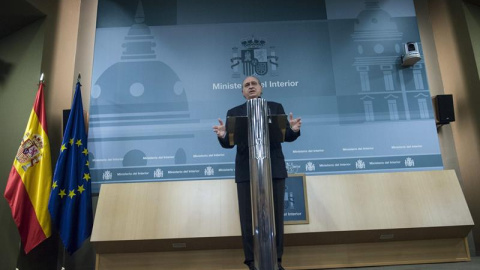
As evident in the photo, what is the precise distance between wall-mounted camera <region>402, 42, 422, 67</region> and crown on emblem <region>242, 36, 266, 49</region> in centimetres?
162

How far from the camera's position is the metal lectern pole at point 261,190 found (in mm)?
1463

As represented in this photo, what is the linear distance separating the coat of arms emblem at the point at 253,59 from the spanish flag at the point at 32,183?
2.06 m

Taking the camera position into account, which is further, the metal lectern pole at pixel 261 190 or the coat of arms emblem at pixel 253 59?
the coat of arms emblem at pixel 253 59

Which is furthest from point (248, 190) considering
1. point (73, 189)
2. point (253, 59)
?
point (253, 59)

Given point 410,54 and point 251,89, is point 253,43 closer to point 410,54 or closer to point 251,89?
point 410,54

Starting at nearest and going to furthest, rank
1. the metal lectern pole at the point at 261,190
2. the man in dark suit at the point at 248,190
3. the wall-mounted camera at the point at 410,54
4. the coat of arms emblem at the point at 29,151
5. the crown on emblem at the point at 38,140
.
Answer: the metal lectern pole at the point at 261,190 → the man in dark suit at the point at 248,190 → the coat of arms emblem at the point at 29,151 → the crown on emblem at the point at 38,140 → the wall-mounted camera at the point at 410,54

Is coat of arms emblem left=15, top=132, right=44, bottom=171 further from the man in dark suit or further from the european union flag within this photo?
the man in dark suit

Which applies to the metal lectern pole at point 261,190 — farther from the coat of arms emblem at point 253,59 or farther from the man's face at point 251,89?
the coat of arms emblem at point 253,59

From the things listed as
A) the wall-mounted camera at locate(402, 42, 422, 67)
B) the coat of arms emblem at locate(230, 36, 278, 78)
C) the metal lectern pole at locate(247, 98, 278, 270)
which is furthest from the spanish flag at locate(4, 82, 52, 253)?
the wall-mounted camera at locate(402, 42, 422, 67)

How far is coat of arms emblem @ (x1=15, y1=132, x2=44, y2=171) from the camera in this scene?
313 centimetres

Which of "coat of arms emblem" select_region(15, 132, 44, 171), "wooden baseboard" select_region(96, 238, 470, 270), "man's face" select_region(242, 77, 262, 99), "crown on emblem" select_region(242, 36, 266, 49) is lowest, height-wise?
"wooden baseboard" select_region(96, 238, 470, 270)

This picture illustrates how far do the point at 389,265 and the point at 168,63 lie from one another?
302 cm

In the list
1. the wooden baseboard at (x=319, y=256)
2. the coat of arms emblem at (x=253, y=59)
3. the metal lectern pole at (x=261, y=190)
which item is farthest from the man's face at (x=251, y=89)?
the coat of arms emblem at (x=253, y=59)

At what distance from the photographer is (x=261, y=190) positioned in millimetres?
1498
